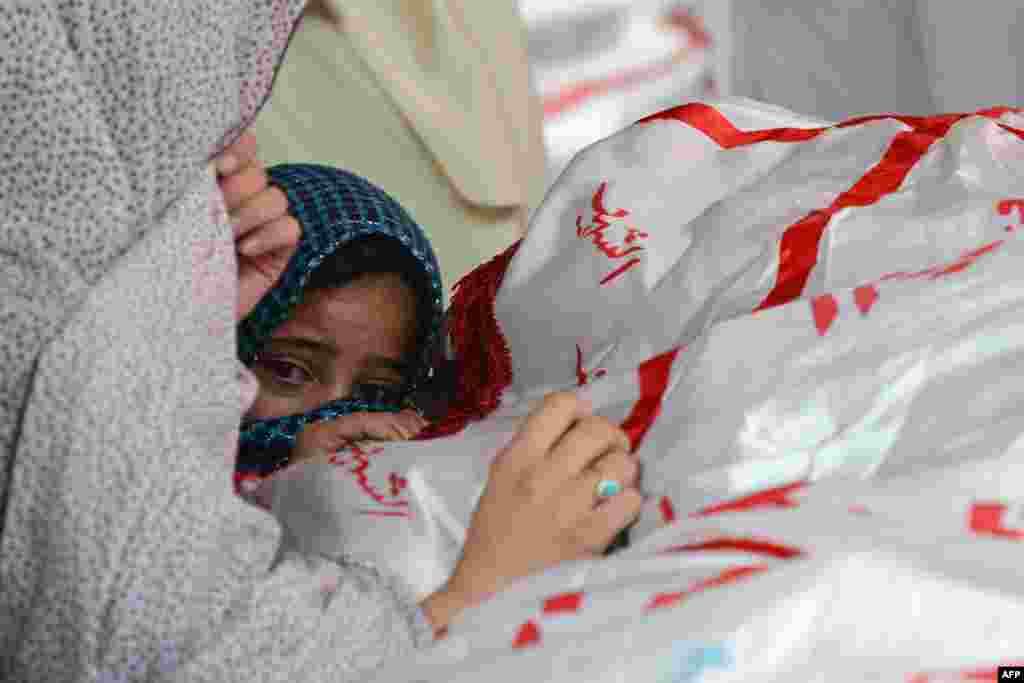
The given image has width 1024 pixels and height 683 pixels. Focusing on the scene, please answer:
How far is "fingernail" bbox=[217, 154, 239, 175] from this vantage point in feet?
2.29

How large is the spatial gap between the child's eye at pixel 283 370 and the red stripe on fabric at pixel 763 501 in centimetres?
47

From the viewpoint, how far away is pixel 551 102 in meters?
2.26

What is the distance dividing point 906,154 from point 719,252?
20 cm

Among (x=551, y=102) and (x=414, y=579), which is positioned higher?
(x=414, y=579)

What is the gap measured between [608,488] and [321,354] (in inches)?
15.7

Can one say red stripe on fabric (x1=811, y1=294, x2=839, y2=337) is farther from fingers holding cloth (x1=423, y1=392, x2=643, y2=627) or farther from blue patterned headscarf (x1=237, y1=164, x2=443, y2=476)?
blue patterned headscarf (x1=237, y1=164, x2=443, y2=476)

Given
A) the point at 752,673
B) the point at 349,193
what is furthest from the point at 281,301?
the point at 752,673

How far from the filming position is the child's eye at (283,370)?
1.03m

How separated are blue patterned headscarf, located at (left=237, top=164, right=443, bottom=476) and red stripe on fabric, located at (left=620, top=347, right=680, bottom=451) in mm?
312

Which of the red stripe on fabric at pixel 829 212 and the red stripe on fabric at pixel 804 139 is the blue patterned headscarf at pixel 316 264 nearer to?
the red stripe on fabric at pixel 804 139

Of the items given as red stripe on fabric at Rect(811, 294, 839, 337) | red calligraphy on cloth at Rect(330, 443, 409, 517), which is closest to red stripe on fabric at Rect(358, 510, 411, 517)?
red calligraphy on cloth at Rect(330, 443, 409, 517)

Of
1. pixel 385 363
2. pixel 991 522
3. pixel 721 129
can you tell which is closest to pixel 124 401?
pixel 991 522

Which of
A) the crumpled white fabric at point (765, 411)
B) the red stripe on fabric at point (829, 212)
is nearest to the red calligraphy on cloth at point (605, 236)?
the crumpled white fabric at point (765, 411)

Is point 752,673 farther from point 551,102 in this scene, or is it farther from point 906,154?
point 551,102
